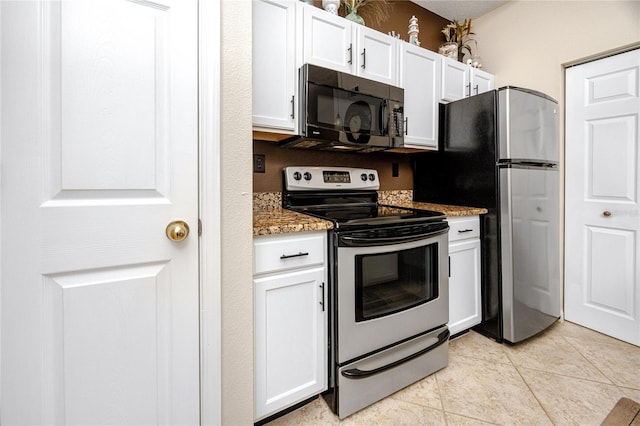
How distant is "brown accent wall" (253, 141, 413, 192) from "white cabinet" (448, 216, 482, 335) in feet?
2.41

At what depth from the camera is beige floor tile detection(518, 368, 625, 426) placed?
4.72ft

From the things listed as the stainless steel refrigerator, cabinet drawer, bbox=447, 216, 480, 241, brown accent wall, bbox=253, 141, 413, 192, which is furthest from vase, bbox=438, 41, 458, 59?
cabinet drawer, bbox=447, 216, 480, 241

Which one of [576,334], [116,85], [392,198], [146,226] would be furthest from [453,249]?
[116,85]

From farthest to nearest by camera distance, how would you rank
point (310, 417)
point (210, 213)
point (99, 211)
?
point (310, 417) → point (210, 213) → point (99, 211)

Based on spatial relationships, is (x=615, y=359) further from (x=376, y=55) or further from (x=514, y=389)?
(x=376, y=55)

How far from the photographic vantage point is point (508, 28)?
2697 mm

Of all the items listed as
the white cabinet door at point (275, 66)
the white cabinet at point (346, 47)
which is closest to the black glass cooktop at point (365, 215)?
the white cabinet door at point (275, 66)

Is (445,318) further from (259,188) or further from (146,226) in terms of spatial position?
(146,226)

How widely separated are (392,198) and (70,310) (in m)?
2.22

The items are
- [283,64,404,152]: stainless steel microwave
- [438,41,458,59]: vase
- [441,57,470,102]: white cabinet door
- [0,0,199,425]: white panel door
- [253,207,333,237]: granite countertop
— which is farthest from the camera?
[438,41,458,59]: vase

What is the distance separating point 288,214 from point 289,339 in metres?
0.66

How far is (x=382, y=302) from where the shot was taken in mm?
1561

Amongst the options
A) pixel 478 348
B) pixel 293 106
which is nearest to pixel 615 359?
pixel 478 348

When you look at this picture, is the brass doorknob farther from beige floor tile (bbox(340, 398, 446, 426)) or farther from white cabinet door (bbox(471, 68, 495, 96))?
white cabinet door (bbox(471, 68, 495, 96))
